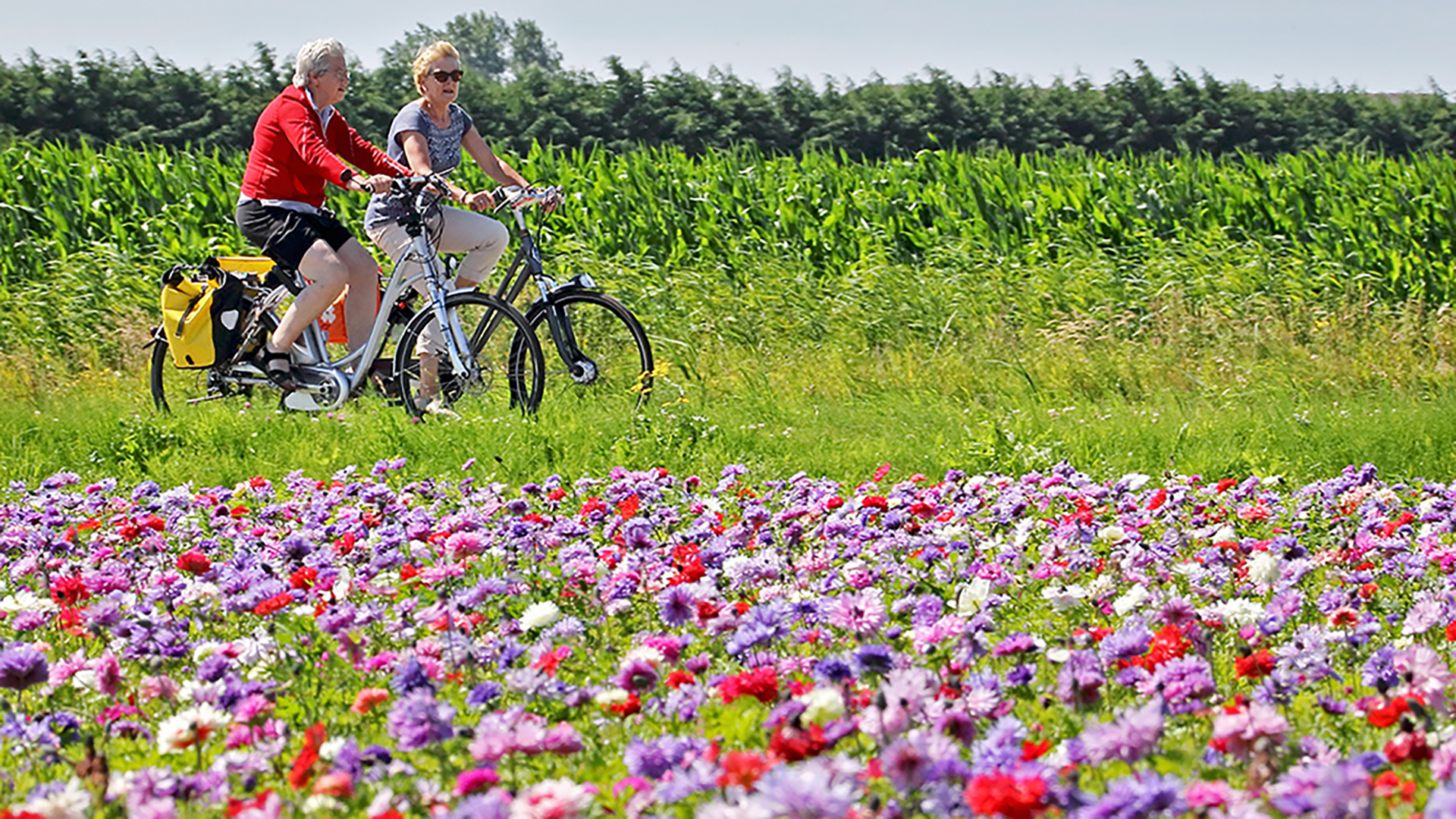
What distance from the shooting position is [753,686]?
2424 mm

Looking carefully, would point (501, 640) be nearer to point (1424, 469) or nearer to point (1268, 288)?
point (1424, 469)

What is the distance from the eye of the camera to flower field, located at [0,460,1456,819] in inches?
84.7

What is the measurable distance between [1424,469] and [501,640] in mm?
4843

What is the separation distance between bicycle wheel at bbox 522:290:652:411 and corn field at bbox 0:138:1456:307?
4775 mm

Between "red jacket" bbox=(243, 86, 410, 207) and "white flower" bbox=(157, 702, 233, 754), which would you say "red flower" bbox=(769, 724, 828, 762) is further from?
"red jacket" bbox=(243, 86, 410, 207)

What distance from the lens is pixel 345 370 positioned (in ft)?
27.2

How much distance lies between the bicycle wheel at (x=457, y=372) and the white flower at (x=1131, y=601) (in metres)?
4.92

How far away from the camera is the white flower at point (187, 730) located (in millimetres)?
2434

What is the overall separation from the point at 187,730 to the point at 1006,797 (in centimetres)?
149

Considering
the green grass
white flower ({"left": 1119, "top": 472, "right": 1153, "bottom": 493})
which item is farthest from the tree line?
white flower ({"left": 1119, "top": 472, "right": 1153, "bottom": 493})

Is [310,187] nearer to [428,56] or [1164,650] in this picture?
[428,56]

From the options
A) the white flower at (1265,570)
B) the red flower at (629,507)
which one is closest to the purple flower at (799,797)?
the white flower at (1265,570)

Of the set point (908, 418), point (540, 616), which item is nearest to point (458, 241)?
point (908, 418)

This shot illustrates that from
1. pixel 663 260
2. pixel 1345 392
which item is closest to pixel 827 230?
pixel 663 260
